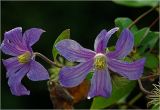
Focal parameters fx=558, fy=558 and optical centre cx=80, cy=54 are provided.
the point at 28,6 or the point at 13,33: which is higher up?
the point at 13,33

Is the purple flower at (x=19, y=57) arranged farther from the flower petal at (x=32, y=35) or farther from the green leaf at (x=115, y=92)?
the green leaf at (x=115, y=92)

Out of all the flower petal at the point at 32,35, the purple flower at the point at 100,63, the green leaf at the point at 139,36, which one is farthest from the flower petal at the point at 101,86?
the green leaf at the point at 139,36

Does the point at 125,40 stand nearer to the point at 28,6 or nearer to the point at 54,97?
the point at 54,97

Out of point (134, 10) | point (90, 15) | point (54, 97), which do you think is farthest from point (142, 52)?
point (90, 15)

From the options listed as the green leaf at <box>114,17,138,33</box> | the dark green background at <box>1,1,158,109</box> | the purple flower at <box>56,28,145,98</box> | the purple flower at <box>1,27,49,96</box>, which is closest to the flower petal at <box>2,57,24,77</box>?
the purple flower at <box>1,27,49,96</box>

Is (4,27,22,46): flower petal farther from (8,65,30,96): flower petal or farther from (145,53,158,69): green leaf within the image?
(145,53,158,69): green leaf

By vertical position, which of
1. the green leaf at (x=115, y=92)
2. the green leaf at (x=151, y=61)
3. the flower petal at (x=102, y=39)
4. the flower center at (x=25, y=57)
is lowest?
the green leaf at (x=115, y=92)
